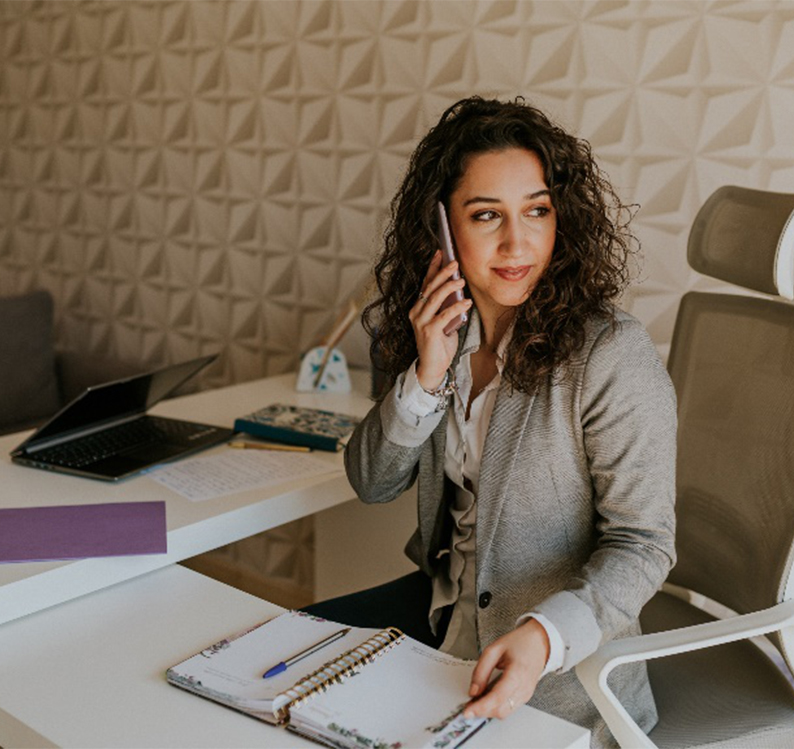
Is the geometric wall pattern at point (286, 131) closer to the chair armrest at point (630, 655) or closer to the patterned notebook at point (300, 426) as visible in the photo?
the patterned notebook at point (300, 426)

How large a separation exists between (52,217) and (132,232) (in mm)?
455

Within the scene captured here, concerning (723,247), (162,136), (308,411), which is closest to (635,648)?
(723,247)

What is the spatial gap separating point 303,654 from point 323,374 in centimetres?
140

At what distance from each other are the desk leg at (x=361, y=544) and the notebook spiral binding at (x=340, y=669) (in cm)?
117

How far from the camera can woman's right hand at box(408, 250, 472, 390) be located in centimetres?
161

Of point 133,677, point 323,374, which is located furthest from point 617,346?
point 323,374

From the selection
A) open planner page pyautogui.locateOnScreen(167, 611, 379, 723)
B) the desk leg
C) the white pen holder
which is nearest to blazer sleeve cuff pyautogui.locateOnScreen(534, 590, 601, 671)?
open planner page pyautogui.locateOnScreen(167, 611, 379, 723)

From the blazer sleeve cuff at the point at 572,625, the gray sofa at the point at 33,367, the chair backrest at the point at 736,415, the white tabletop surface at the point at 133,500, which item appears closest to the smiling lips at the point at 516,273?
the chair backrest at the point at 736,415

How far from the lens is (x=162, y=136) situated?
328cm

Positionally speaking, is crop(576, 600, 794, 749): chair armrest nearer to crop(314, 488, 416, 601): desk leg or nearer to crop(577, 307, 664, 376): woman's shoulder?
crop(577, 307, 664, 376): woman's shoulder

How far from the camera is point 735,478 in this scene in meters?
1.73

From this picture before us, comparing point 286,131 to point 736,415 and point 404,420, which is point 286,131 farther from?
point 736,415

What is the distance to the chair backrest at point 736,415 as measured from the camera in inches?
64.5

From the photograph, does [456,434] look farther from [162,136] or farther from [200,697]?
[162,136]
